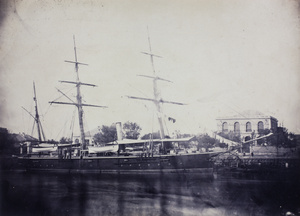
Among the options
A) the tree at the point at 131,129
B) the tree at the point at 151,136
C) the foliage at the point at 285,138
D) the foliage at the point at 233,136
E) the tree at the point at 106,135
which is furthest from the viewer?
the tree at the point at 151,136

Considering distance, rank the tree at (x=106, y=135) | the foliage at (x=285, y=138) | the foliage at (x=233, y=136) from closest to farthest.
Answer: the foliage at (x=285, y=138) < the foliage at (x=233, y=136) < the tree at (x=106, y=135)

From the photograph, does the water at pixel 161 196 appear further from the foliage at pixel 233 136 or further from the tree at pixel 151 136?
the tree at pixel 151 136

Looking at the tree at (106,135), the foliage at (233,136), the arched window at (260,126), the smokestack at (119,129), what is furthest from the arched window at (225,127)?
the tree at (106,135)

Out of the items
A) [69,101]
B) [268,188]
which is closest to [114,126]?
[69,101]

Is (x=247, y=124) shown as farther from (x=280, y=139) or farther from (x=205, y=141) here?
(x=205, y=141)

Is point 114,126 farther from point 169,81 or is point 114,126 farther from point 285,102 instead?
point 285,102

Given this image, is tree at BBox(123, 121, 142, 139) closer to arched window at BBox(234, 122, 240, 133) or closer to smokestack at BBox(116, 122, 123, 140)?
smokestack at BBox(116, 122, 123, 140)

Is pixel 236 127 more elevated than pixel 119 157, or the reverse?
pixel 236 127

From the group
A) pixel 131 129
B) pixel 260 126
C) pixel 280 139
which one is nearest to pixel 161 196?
pixel 131 129
